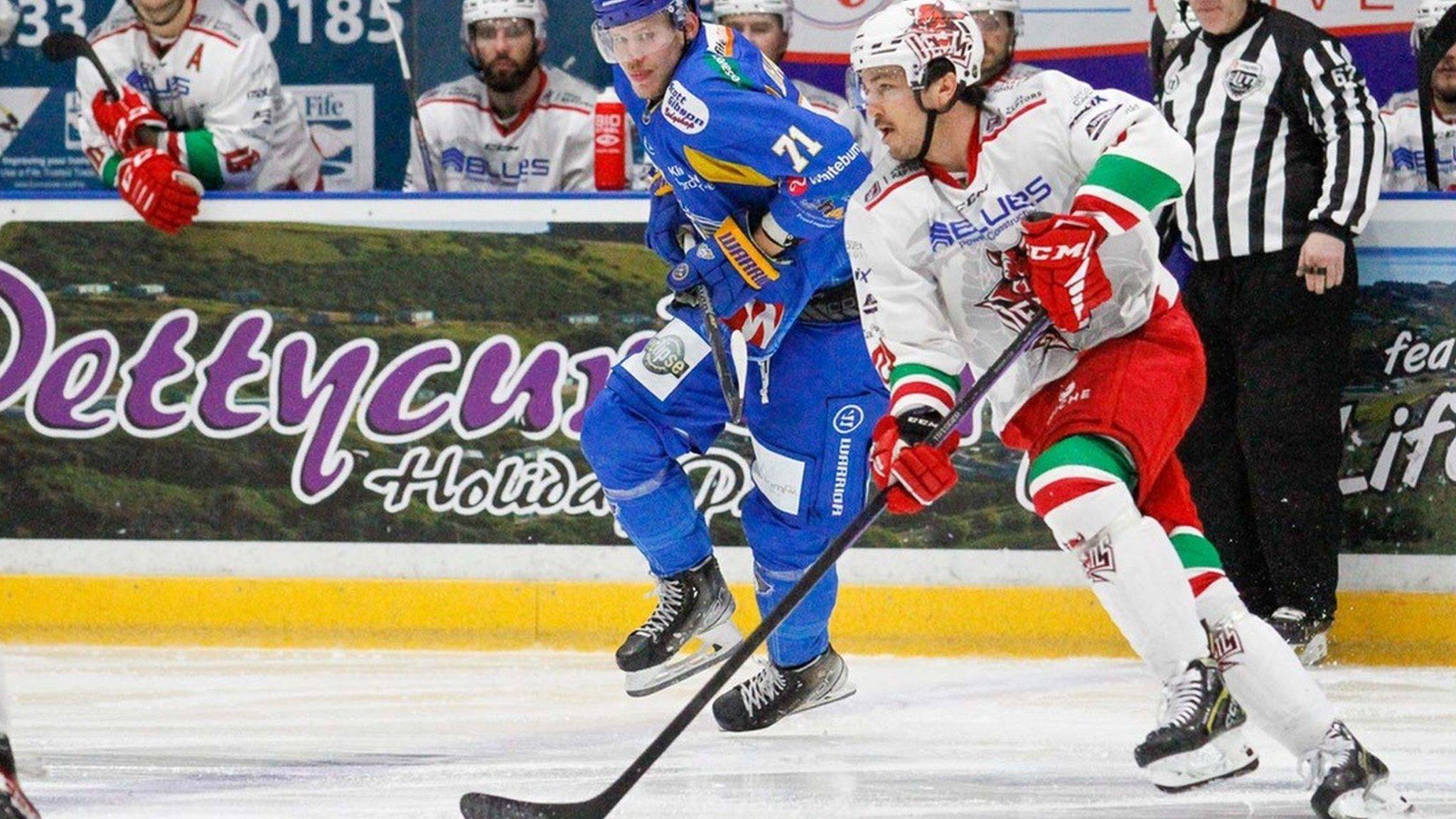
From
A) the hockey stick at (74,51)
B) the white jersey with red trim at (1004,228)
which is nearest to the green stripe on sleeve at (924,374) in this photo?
the white jersey with red trim at (1004,228)

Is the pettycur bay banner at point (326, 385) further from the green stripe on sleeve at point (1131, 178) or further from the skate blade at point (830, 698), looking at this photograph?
the green stripe on sleeve at point (1131, 178)

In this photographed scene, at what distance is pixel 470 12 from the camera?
5.82 metres

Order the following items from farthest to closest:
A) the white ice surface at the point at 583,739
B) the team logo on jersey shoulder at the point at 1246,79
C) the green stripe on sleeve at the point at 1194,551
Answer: the team logo on jersey shoulder at the point at 1246,79, the white ice surface at the point at 583,739, the green stripe on sleeve at the point at 1194,551

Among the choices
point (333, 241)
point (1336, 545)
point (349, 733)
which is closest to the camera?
point (349, 733)

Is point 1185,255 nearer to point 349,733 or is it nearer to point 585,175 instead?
point 585,175

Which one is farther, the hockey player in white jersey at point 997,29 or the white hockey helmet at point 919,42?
the hockey player in white jersey at point 997,29

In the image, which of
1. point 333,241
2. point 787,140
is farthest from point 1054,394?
point 333,241

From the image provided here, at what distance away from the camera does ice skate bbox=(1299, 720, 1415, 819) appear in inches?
123

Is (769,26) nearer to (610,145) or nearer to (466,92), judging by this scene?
(610,145)

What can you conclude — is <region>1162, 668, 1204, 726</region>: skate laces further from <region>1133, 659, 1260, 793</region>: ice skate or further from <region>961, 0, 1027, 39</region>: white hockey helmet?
<region>961, 0, 1027, 39</region>: white hockey helmet

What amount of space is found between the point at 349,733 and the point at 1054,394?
1648mm

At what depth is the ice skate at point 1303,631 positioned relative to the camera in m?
4.98

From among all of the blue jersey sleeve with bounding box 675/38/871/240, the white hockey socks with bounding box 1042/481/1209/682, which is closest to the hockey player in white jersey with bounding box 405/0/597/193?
the blue jersey sleeve with bounding box 675/38/871/240

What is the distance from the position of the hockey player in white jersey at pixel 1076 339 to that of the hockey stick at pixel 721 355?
544 millimetres
